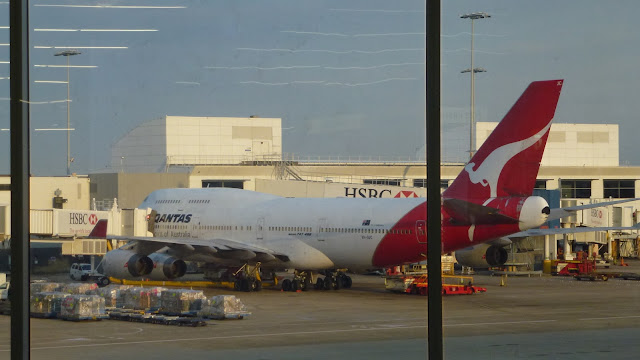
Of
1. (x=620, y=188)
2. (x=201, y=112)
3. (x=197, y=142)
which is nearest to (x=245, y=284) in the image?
(x=197, y=142)

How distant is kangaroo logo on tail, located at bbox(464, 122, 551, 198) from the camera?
13289mm

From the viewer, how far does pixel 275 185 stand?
1298 cm

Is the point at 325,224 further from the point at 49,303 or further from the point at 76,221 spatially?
the point at 76,221

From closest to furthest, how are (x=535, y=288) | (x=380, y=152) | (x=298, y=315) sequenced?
(x=380, y=152)
(x=298, y=315)
(x=535, y=288)

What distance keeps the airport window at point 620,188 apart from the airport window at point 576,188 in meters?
0.28

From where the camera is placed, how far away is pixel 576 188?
35.6 feet

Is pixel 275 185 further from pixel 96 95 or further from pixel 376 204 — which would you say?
pixel 376 204

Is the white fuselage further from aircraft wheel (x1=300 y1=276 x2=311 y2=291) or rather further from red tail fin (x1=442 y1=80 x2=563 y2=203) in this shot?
red tail fin (x1=442 y1=80 x2=563 y2=203)

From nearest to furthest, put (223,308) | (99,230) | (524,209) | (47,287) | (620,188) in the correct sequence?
(47,287) < (620,188) < (99,230) < (223,308) < (524,209)

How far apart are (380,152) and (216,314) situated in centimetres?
344

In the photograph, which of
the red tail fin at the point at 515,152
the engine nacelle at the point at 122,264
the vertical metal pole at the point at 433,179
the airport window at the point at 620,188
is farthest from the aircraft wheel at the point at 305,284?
the vertical metal pole at the point at 433,179

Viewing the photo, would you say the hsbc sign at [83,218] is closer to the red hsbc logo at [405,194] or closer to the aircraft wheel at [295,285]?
the red hsbc logo at [405,194]

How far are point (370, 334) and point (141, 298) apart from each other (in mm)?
3632

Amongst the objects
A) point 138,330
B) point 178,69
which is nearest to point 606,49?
point 178,69
